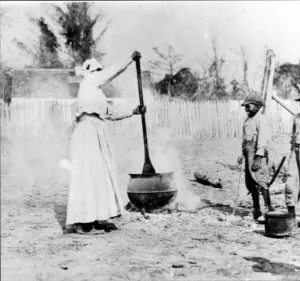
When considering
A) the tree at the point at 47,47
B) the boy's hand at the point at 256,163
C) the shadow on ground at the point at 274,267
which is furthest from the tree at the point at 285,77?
the shadow on ground at the point at 274,267

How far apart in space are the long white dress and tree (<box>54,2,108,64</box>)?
23750 mm

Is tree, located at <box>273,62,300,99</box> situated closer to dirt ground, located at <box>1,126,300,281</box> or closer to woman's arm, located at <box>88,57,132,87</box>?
dirt ground, located at <box>1,126,300,281</box>

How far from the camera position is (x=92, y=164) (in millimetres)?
5801

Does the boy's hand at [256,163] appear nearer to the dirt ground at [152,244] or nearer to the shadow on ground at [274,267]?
the dirt ground at [152,244]

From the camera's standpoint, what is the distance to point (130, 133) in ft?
60.1

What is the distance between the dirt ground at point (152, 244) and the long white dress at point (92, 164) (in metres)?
0.36

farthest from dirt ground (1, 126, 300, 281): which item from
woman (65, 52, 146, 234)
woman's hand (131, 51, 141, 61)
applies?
woman's hand (131, 51, 141, 61)

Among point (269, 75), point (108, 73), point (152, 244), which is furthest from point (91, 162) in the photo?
point (269, 75)

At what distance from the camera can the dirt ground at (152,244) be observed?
4055mm

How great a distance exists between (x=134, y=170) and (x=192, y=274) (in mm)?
8954

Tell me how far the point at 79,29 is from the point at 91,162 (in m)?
26.1

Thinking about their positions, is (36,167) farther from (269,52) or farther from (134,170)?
(269,52)

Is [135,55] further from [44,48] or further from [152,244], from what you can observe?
[44,48]

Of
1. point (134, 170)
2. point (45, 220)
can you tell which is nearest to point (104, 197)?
point (45, 220)
